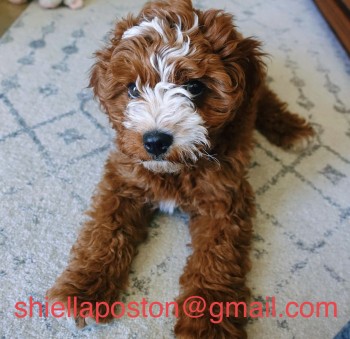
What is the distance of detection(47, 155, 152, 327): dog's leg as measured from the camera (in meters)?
1.09

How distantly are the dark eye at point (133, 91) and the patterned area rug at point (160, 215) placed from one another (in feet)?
1.52

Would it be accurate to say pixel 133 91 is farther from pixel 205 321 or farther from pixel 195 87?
pixel 205 321

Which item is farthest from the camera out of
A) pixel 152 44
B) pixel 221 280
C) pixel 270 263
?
pixel 270 263

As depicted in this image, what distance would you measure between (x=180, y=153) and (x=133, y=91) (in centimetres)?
22

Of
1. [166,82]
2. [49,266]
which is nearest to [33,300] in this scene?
[49,266]

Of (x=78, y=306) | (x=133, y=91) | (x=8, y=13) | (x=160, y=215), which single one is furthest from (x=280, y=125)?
(x=8, y=13)

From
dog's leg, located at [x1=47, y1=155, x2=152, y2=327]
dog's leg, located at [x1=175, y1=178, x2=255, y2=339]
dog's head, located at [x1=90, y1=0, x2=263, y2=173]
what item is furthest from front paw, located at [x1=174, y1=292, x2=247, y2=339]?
dog's head, located at [x1=90, y1=0, x2=263, y2=173]

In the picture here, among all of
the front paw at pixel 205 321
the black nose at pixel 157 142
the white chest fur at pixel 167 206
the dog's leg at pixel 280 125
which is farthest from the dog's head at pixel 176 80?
the dog's leg at pixel 280 125

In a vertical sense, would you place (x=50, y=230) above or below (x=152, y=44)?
below

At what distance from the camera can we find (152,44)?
3.31 feet

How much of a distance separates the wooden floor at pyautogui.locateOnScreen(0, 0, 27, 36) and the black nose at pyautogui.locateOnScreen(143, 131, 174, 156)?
4.64 ft

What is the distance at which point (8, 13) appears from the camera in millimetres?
2139

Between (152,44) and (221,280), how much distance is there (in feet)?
2.20

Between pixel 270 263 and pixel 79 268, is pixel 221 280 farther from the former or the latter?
pixel 79 268
